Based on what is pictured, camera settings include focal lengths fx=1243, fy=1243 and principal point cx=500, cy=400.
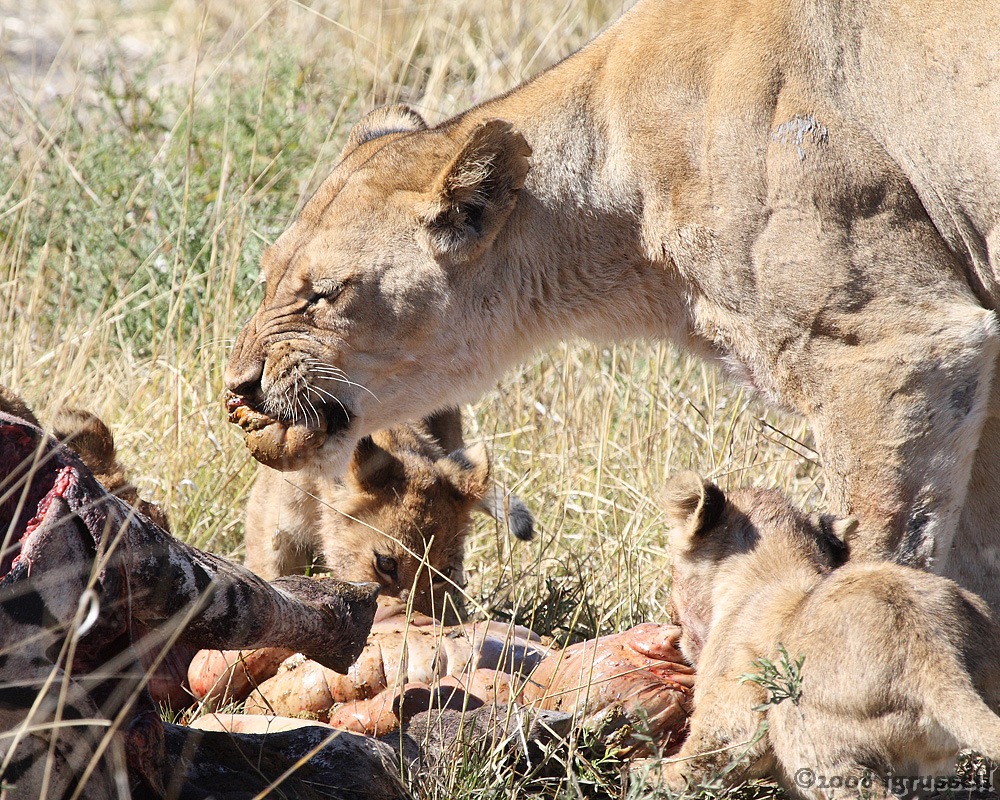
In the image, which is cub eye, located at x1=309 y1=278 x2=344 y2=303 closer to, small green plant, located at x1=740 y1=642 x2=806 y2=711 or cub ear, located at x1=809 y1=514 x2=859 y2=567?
cub ear, located at x1=809 y1=514 x2=859 y2=567

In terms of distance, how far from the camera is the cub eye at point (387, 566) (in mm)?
4898

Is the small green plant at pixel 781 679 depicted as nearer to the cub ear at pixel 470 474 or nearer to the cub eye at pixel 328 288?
the cub eye at pixel 328 288

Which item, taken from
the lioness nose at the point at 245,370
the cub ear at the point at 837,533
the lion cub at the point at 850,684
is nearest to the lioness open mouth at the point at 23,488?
the lioness nose at the point at 245,370

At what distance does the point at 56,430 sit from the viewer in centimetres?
443

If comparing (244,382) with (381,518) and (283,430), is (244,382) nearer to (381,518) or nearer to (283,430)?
(283,430)

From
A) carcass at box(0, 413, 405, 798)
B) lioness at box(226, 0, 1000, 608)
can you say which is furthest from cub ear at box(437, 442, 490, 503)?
carcass at box(0, 413, 405, 798)

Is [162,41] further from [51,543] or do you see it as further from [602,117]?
[51,543]

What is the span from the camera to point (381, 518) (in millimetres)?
4938

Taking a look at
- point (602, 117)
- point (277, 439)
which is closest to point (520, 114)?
point (602, 117)

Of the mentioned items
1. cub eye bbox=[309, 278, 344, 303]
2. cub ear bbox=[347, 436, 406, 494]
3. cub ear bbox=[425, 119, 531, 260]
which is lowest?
cub ear bbox=[347, 436, 406, 494]

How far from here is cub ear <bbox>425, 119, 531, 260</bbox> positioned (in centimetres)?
373

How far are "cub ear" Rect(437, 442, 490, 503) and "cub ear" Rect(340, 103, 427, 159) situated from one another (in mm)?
1354

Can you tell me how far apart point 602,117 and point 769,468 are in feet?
7.97

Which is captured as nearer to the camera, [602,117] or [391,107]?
[602,117]
